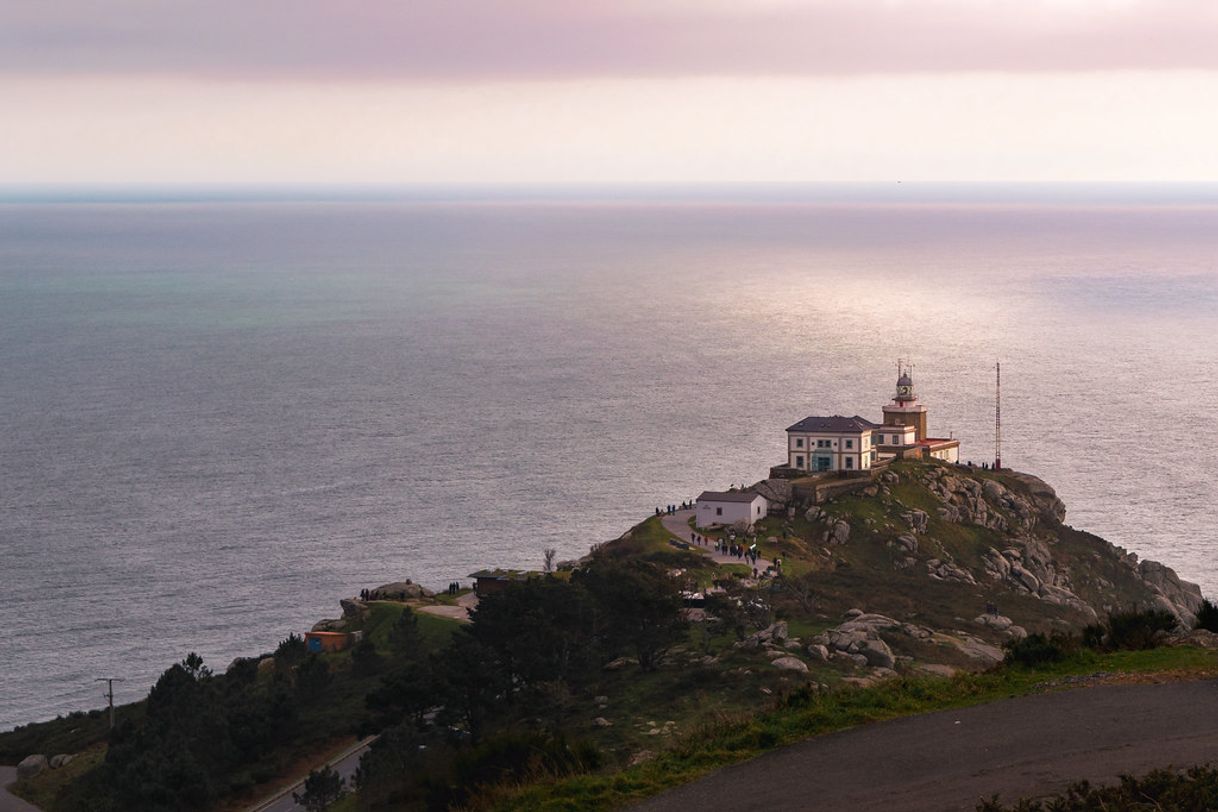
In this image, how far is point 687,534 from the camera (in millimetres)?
77938

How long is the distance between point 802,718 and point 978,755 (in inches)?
145

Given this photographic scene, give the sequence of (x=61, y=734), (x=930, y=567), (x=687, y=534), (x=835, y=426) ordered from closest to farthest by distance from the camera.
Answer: (x=61, y=734) < (x=930, y=567) < (x=687, y=534) < (x=835, y=426)

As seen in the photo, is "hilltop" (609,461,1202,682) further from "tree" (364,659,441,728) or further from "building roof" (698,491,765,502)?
"tree" (364,659,441,728)

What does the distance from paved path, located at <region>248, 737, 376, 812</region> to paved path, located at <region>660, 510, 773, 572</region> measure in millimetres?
23164

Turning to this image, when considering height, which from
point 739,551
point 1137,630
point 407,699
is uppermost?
point 1137,630

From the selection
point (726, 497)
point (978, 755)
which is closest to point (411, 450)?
point (726, 497)

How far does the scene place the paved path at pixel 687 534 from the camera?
72125 mm

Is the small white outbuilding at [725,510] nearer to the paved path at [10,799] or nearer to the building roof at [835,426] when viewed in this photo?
the building roof at [835,426]

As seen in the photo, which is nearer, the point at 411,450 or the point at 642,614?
the point at 642,614

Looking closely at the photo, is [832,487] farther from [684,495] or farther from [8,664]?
[8,664]

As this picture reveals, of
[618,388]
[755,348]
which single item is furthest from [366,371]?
[755,348]

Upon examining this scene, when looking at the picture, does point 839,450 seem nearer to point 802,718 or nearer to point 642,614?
point 642,614

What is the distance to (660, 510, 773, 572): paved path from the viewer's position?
72.1m


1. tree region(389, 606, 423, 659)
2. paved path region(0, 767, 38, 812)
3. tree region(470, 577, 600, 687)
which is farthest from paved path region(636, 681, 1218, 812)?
tree region(389, 606, 423, 659)
